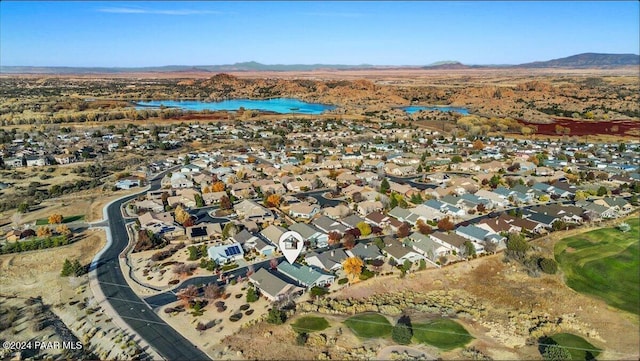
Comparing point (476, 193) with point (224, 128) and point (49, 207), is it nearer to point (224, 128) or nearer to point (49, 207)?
point (49, 207)

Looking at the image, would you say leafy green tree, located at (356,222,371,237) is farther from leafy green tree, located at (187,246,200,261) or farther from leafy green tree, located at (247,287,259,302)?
leafy green tree, located at (187,246,200,261)

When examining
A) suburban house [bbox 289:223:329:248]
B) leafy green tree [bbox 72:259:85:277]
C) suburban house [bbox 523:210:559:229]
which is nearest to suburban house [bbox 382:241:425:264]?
suburban house [bbox 289:223:329:248]

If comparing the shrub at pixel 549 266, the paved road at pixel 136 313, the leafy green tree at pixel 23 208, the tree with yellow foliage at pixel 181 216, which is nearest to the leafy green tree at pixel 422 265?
the shrub at pixel 549 266

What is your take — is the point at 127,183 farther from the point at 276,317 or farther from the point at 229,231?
the point at 276,317

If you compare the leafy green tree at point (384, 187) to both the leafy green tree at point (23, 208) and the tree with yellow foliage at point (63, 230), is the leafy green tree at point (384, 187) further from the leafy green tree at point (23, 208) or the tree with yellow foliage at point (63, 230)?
the leafy green tree at point (23, 208)

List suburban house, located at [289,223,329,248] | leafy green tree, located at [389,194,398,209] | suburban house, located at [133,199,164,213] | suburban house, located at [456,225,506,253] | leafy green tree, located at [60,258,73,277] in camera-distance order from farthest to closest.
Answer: suburban house, located at [133,199,164,213], leafy green tree, located at [389,194,398,209], suburban house, located at [289,223,329,248], suburban house, located at [456,225,506,253], leafy green tree, located at [60,258,73,277]

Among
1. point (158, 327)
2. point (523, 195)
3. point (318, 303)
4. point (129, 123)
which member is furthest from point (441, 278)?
point (129, 123)
